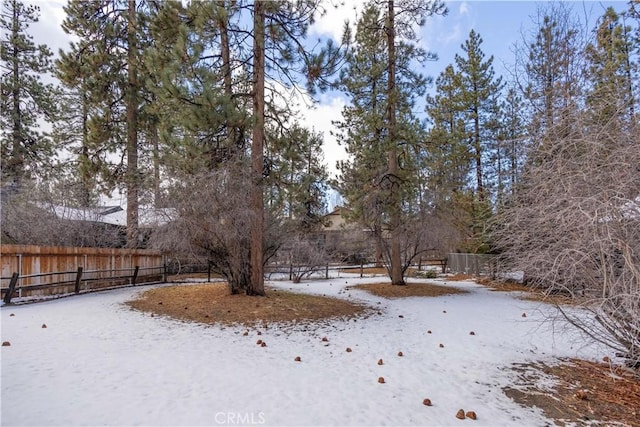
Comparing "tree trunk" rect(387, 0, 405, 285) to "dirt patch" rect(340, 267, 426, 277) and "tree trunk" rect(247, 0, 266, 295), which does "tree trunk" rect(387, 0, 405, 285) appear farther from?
"dirt patch" rect(340, 267, 426, 277)

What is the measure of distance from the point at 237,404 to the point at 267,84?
26.7ft

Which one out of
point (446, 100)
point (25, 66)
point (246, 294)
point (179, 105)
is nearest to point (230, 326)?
point (246, 294)

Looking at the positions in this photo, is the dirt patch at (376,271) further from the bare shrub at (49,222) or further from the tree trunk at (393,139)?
the bare shrub at (49,222)

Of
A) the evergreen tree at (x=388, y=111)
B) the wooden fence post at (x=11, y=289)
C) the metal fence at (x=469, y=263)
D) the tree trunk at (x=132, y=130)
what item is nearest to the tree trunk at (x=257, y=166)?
the evergreen tree at (x=388, y=111)

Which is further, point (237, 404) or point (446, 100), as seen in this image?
point (446, 100)

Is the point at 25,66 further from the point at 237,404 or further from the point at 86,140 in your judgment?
the point at 237,404

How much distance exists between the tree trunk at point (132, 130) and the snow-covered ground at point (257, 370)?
5.48m

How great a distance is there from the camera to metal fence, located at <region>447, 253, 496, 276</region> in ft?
58.7

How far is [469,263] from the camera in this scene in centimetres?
1916

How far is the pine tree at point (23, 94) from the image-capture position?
1723 cm

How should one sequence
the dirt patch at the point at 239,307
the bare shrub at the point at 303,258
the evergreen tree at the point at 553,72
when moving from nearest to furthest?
the evergreen tree at the point at 553,72, the dirt patch at the point at 239,307, the bare shrub at the point at 303,258

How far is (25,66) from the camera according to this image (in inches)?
703

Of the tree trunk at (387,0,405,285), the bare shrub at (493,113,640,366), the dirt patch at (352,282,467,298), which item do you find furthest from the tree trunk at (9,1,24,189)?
the bare shrub at (493,113,640,366)

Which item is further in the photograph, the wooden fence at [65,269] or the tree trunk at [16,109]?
the tree trunk at [16,109]
